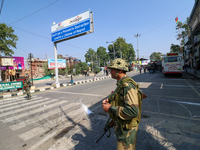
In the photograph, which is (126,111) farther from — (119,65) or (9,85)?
(9,85)

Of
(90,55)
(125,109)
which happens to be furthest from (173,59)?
(90,55)

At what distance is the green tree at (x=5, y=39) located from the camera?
85.4ft

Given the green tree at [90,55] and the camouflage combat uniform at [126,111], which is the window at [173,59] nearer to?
the camouflage combat uniform at [126,111]

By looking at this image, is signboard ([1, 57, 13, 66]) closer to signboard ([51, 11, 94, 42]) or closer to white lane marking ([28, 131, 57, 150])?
signboard ([51, 11, 94, 42])

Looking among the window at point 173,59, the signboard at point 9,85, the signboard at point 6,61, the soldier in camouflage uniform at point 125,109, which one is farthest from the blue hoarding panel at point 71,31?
the soldier in camouflage uniform at point 125,109

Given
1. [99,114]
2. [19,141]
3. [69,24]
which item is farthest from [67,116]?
[69,24]

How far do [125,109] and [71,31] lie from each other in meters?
14.3

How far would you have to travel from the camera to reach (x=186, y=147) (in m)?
2.56

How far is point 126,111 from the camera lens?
147cm

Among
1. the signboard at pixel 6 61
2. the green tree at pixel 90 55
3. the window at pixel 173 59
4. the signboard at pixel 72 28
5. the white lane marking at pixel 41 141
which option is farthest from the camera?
the green tree at pixel 90 55

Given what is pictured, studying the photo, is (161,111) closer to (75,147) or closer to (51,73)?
(75,147)

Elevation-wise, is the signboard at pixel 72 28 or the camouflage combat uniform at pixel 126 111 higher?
the signboard at pixel 72 28

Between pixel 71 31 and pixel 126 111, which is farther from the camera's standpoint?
pixel 71 31

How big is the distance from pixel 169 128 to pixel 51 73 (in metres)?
36.8
